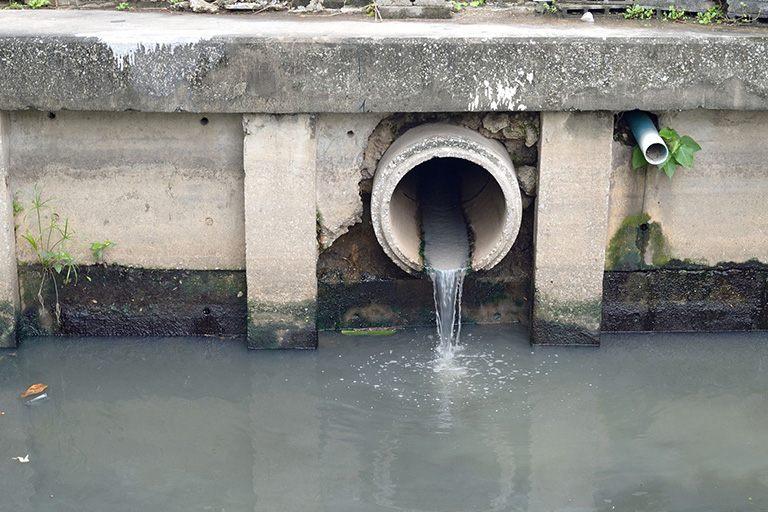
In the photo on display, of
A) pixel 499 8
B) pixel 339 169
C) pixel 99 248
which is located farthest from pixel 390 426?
pixel 499 8

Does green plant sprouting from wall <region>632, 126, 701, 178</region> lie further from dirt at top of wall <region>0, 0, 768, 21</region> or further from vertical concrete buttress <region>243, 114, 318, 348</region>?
vertical concrete buttress <region>243, 114, 318, 348</region>

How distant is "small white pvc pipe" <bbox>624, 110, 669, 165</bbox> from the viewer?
579 cm

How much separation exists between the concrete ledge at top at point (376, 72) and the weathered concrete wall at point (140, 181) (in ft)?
0.90

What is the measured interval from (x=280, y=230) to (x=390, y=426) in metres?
1.41

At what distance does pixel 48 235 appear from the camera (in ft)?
20.3

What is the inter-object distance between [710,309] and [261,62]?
326 centimetres

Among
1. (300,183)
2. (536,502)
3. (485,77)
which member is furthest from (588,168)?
(536,502)

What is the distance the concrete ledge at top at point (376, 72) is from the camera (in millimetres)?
5664

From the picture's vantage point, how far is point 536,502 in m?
4.86

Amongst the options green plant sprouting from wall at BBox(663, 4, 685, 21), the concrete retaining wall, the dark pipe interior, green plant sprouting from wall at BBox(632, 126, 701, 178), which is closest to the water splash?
the concrete retaining wall

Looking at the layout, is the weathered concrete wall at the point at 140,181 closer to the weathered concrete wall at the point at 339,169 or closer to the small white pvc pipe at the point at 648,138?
the weathered concrete wall at the point at 339,169

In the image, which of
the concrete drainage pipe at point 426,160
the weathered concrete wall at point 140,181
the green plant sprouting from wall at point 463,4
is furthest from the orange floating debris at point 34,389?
the green plant sprouting from wall at point 463,4

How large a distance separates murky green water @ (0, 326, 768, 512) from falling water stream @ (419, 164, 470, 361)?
12 cm

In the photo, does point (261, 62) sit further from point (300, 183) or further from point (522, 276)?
point (522, 276)
